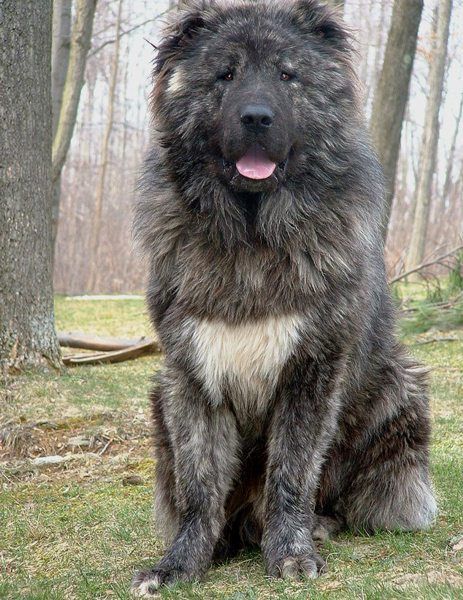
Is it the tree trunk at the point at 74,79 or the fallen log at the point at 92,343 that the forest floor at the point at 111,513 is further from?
the tree trunk at the point at 74,79

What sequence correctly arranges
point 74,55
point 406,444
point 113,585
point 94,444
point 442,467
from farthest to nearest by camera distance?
point 74,55, point 94,444, point 442,467, point 406,444, point 113,585

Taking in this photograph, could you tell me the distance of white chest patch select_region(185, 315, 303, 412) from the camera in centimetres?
326

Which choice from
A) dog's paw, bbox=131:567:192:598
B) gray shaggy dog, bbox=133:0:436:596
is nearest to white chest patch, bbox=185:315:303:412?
gray shaggy dog, bbox=133:0:436:596

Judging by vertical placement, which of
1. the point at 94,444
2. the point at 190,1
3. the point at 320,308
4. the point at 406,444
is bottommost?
the point at 94,444

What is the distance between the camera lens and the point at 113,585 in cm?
327

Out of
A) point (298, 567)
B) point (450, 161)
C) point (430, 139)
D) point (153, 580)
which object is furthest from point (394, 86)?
point (450, 161)

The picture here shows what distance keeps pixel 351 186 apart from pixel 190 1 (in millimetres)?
1122

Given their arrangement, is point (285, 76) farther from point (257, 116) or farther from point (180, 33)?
point (180, 33)

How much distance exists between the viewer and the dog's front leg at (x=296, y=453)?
3.29 m

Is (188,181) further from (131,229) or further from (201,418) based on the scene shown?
(201,418)

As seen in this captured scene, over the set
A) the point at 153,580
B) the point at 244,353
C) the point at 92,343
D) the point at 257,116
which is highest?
the point at 257,116

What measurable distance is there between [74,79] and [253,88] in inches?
428

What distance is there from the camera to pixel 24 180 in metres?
6.10

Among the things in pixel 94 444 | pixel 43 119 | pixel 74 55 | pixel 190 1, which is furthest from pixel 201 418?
pixel 74 55
